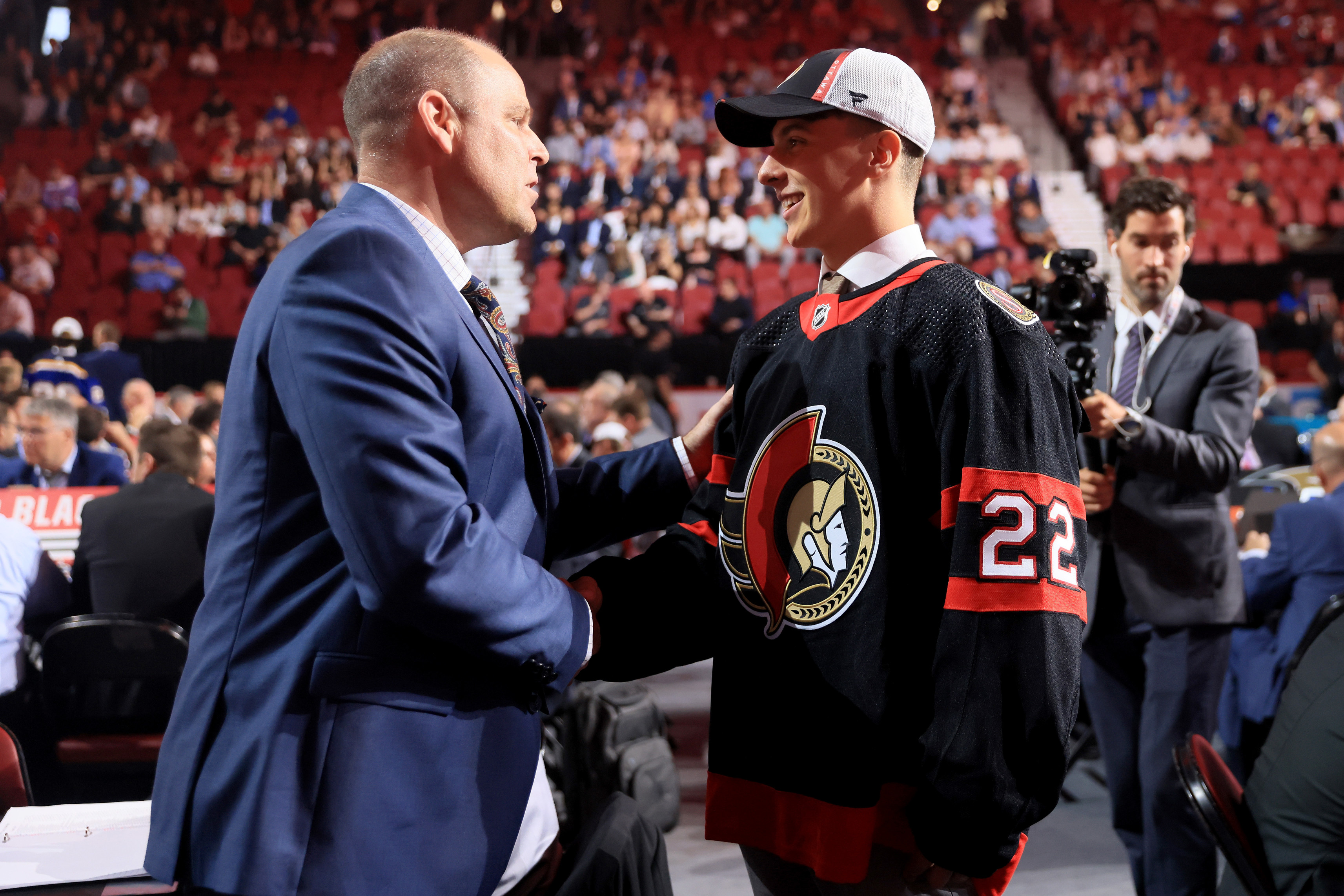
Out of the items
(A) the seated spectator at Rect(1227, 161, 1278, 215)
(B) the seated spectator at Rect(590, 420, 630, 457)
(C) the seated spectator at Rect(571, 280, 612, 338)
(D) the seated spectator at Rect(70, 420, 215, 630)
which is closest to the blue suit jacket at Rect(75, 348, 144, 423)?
(C) the seated spectator at Rect(571, 280, 612, 338)

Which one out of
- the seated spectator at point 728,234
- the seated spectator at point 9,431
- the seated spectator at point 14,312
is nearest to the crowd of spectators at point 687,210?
the seated spectator at point 728,234

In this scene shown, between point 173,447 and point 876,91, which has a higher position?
point 876,91

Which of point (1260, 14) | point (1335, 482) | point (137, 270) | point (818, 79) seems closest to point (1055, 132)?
point (1260, 14)

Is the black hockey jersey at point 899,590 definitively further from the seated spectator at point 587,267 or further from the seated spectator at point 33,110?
the seated spectator at point 33,110

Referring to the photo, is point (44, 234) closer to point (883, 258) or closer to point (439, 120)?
point (439, 120)

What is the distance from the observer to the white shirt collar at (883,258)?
159cm

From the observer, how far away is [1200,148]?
14.7m

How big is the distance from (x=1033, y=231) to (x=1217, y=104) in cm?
439

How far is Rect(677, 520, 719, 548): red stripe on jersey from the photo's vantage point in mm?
1769

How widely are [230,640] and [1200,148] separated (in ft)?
52.0

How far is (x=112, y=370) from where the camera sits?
8695mm

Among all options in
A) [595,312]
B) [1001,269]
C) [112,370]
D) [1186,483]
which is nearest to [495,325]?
[1186,483]

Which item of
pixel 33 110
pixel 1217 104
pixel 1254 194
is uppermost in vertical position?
pixel 1217 104

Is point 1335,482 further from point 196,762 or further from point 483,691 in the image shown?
point 196,762
